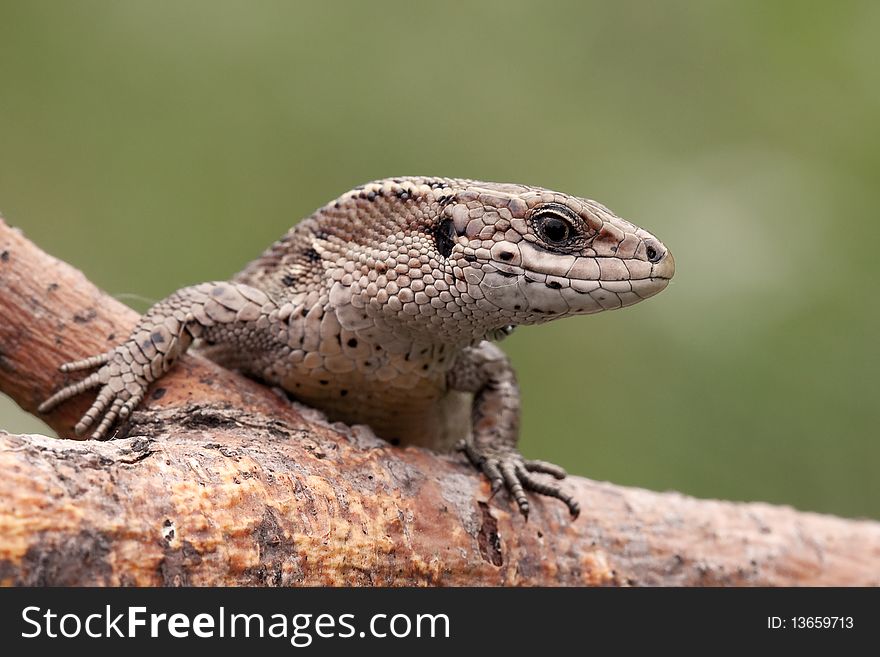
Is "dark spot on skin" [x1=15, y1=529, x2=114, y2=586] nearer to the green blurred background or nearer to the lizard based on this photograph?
the lizard

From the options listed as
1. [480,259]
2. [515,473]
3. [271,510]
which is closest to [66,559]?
[271,510]

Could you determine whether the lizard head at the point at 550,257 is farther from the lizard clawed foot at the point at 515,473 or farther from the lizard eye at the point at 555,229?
the lizard clawed foot at the point at 515,473

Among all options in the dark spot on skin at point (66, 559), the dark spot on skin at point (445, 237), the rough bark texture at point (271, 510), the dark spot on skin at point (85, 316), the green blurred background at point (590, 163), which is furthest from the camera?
the green blurred background at point (590, 163)

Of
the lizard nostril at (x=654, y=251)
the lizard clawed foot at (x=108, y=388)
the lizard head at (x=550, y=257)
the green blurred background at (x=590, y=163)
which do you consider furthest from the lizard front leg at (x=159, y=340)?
the green blurred background at (x=590, y=163)

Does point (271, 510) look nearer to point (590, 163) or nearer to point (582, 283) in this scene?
point (582, 283)

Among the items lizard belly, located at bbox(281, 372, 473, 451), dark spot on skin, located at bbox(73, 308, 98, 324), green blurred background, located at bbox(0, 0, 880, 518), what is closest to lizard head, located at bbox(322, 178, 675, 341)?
lizard belly, located at bbox(281, 372, 473, 451)

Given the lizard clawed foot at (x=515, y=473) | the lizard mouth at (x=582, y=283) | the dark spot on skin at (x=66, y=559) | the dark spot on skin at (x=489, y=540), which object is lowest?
the dark spot on skin at (x=66, y=559)
